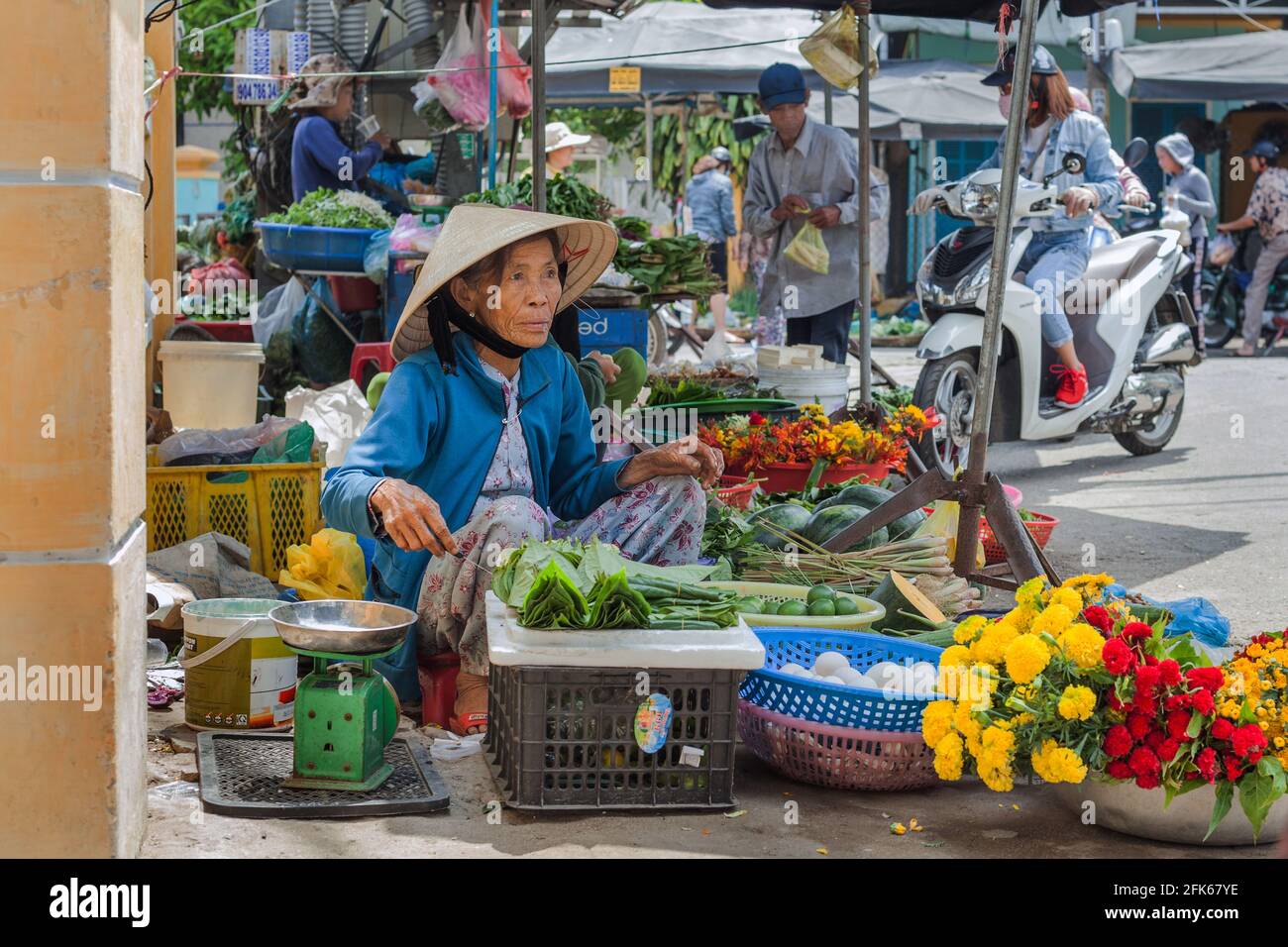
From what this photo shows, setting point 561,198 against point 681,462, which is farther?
point 561,198

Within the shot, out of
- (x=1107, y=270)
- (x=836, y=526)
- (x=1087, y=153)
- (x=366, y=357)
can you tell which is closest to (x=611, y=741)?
(x=836, y=526)

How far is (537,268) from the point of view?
4.23 meters

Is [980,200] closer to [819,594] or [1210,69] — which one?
[819,594]

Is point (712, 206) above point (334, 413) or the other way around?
above

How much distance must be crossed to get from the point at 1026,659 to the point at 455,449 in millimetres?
1737

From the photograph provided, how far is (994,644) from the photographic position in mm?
3443

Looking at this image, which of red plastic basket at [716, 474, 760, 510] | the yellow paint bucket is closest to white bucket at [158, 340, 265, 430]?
red plastic basket at [716, 474, 760, 510]

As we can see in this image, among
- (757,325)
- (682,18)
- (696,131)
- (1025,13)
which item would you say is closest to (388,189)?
(757,325)

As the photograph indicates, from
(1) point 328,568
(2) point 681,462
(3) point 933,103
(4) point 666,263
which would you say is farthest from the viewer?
(3) point 933,103

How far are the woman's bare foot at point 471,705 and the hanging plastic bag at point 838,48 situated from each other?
4.20m

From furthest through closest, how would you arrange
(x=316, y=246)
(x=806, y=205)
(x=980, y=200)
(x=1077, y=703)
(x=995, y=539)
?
1. (x=806, y=205)
2. (x=316, y=246)
3. (x=980, y=200)
4. (x=995, y=539)
5. (x=1077, y=703)

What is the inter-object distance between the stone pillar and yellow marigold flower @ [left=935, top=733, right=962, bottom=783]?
174 cm

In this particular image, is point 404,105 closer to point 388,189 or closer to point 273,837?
point 388,189
